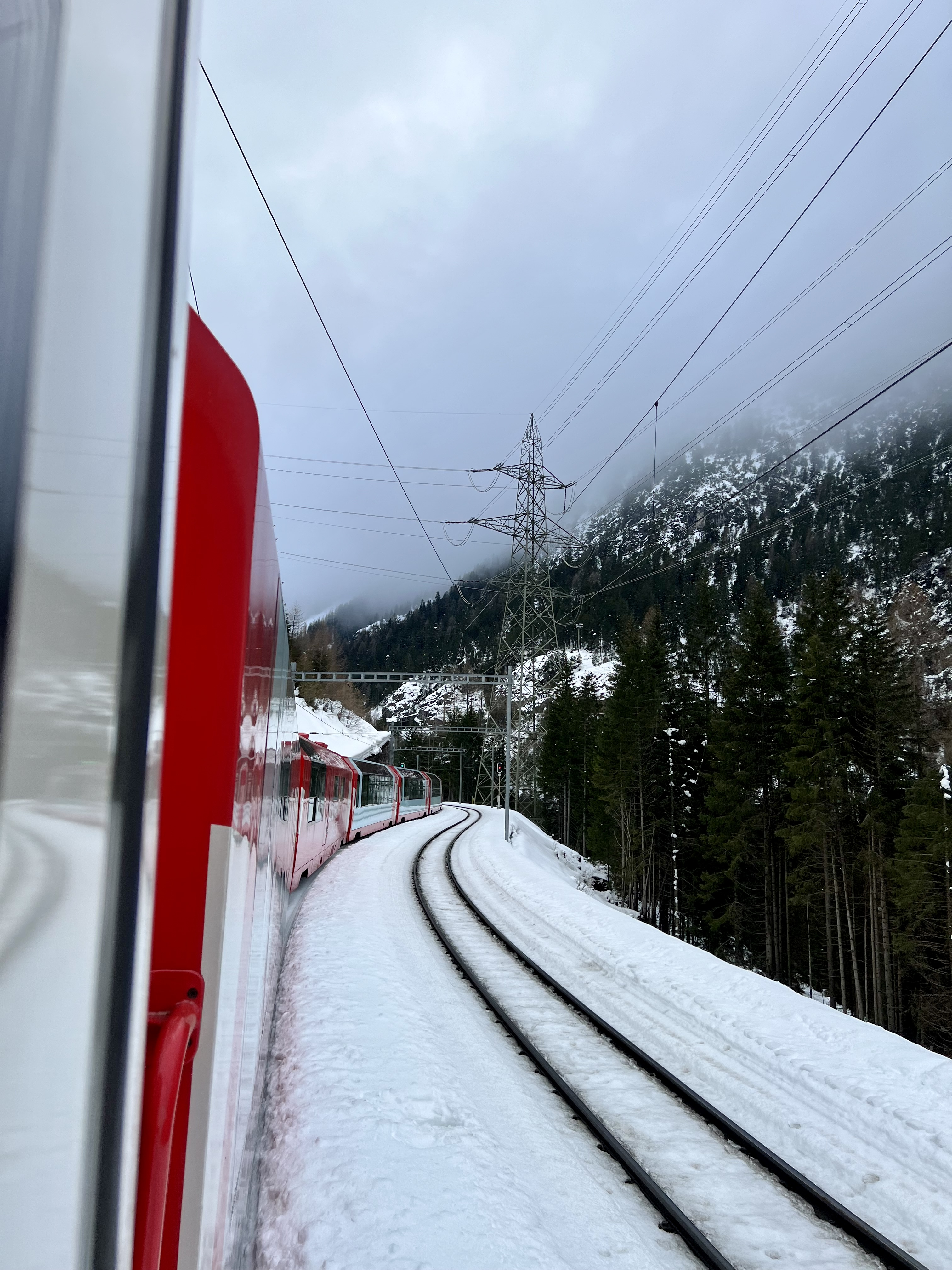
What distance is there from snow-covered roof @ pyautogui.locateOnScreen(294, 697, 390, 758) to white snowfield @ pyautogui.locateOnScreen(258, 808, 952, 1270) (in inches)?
236

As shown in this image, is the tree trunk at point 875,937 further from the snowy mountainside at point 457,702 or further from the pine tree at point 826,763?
the snowy mountainside at point 457,702

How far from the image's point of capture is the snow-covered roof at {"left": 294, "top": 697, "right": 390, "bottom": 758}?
28656 millimetres

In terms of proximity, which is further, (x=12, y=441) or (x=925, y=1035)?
(x=925, y=1035)

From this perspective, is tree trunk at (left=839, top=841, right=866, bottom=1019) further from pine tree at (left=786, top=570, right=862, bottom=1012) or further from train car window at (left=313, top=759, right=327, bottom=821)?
train car window at (left=313, top=759, right=327, bottom=821)

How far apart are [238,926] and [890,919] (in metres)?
31.0

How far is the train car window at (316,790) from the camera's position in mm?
13133

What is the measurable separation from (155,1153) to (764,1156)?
545cm

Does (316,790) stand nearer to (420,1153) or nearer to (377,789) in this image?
(420,1153)

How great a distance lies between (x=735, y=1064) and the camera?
7062mm

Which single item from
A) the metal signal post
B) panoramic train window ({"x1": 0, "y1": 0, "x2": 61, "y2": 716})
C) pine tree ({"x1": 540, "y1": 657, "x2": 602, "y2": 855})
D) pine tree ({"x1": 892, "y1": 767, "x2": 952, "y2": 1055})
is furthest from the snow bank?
pine tree ({"x1": 540, "y1": 657, "x2": 602, "y2": 855})

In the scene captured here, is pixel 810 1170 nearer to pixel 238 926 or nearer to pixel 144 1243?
pixel 238 926

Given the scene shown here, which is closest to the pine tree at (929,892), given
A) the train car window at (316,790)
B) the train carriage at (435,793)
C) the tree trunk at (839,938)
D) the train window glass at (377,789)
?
the tree trunk at (839,938)

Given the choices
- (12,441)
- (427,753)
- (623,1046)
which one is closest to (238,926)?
(12,441)

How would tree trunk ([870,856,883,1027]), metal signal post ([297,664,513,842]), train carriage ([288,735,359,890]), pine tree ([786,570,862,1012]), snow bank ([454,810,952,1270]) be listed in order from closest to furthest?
1. snow bank ([454,810,952,1270])
2. train carriage ([288,735,359,890])
3. tree trunk ([870,856,883,1027])
4. pine tree ([786,570,862,1012])
5. metal signal post ([297,664,513,842])
